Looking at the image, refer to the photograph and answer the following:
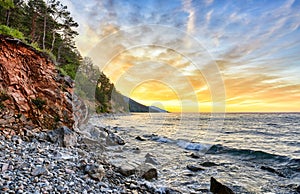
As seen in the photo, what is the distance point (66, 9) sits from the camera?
28.3 meters

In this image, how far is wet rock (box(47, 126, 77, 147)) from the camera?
9.61m

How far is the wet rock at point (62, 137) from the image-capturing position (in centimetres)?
961

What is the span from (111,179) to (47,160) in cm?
235

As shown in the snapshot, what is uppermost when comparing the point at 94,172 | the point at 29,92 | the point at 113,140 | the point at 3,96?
the point at 29,92

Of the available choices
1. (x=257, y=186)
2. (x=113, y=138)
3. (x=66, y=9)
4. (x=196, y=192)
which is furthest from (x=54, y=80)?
(x=66, y=9)

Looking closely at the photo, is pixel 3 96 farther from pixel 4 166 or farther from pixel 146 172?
pixel 146 172

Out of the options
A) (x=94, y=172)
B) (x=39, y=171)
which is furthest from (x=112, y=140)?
(x=39, y=171)

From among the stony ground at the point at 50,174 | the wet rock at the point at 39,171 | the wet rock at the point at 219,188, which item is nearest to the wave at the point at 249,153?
the wet rock at the point at 219,188

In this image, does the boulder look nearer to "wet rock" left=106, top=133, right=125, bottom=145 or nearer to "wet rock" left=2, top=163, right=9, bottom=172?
"wet rock" left=106, top=133, right=125, bottom=145

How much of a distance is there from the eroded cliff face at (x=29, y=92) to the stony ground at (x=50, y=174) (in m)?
1.26

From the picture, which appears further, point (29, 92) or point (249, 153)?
point (249, 153)

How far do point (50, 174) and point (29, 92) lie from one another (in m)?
5.78

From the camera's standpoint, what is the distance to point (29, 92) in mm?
10047

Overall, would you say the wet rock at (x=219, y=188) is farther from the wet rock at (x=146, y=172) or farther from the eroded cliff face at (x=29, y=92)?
the eroded cliff face at (x=29, y=92)
